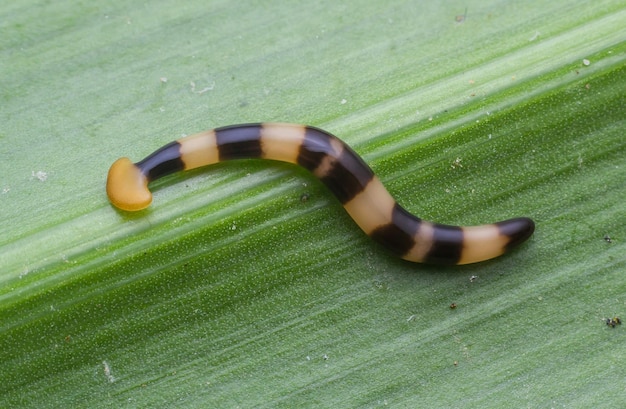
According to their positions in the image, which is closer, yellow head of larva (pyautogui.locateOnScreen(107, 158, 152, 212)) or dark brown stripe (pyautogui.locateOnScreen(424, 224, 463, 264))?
yellow head of larva (pyautogui.locateOnScreen(107, 158, 152, 212))

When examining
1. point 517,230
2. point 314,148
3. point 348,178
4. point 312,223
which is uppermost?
point 314,148

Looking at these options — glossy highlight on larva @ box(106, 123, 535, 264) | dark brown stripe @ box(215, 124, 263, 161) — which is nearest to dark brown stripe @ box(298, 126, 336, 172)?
glossy highlight on larva @ box(106, 123, 535, 264)

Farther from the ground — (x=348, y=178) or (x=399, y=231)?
(x=348, y=178)

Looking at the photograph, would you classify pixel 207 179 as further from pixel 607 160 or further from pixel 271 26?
pixel 607 160

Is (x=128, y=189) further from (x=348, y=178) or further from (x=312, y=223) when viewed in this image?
(x=348, y=178)

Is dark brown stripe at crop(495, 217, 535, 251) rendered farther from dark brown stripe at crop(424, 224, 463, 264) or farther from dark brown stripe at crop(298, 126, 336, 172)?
dark brown stripe at crop(298, 126, 336, 172)

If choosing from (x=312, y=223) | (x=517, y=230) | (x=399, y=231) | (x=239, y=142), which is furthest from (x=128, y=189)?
(x=517, y=230)

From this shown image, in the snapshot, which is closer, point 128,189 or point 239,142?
point 128,189
